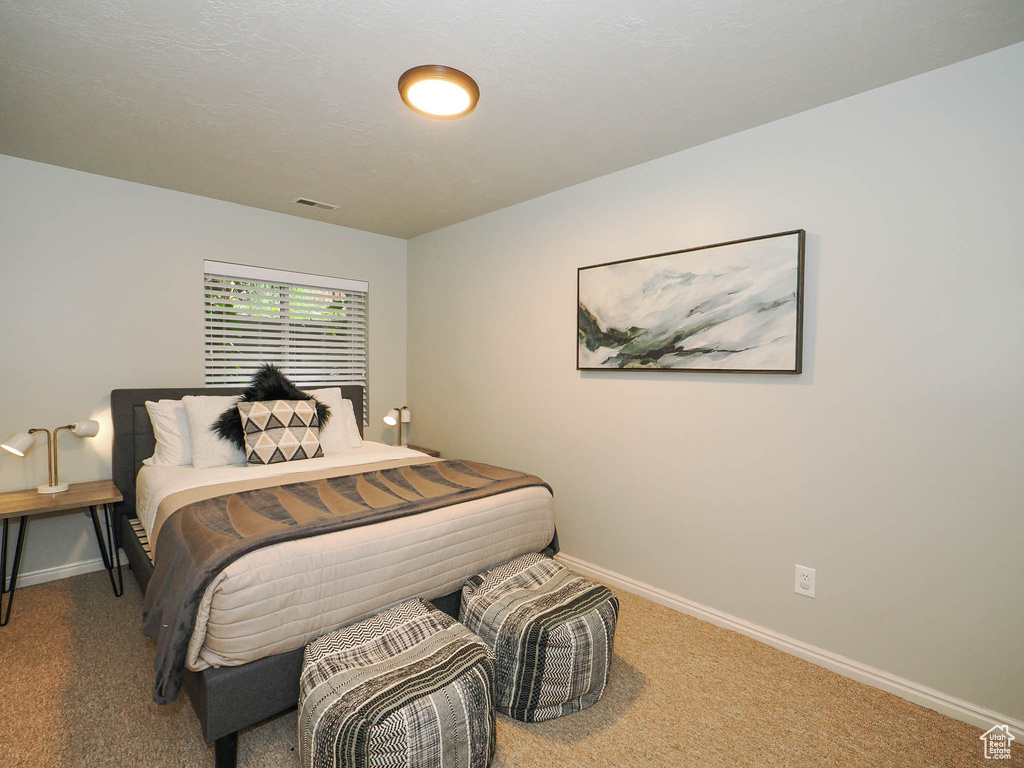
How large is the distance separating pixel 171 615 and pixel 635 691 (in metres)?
1.74

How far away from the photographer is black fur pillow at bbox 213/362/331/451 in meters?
3.04

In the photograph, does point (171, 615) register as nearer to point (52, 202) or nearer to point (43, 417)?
point (43, 417)

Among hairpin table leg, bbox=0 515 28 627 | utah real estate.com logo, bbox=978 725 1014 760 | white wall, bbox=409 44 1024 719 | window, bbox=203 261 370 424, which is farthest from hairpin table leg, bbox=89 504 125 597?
utah real estate.com logo, bbox=978 725 1014 760

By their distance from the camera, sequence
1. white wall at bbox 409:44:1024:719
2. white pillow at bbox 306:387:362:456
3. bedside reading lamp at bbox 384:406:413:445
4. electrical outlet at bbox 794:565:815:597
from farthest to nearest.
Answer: bedside reading lamp at bbox 384:406:413:445 < white pillow at bbox 306:387:362:456 < electrical outlet at bbox 794:565:815:597 < white wall at bbox 409:44:1024:719

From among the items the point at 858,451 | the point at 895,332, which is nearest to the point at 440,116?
the point at 895,332

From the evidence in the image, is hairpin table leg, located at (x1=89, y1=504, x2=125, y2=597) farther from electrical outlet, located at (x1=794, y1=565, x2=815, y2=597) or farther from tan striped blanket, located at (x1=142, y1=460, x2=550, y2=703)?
electrical outlet, located at (x1=794, y1=565, x2=815, y2=597)

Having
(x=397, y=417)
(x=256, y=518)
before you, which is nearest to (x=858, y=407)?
(x=256, y=518)

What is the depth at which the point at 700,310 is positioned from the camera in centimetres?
262

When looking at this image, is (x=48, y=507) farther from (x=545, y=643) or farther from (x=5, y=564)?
(x=545, y=643)

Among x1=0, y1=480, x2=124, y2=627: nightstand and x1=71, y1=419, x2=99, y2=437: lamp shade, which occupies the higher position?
x1=71, y1=419, x2=99, y2=437: lamp shade

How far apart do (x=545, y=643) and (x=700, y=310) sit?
1.76 meters

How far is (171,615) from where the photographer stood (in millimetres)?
1607

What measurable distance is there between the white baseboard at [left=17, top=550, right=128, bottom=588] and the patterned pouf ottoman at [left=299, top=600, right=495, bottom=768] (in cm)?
234

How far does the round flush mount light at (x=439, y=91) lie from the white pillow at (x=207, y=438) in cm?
216
